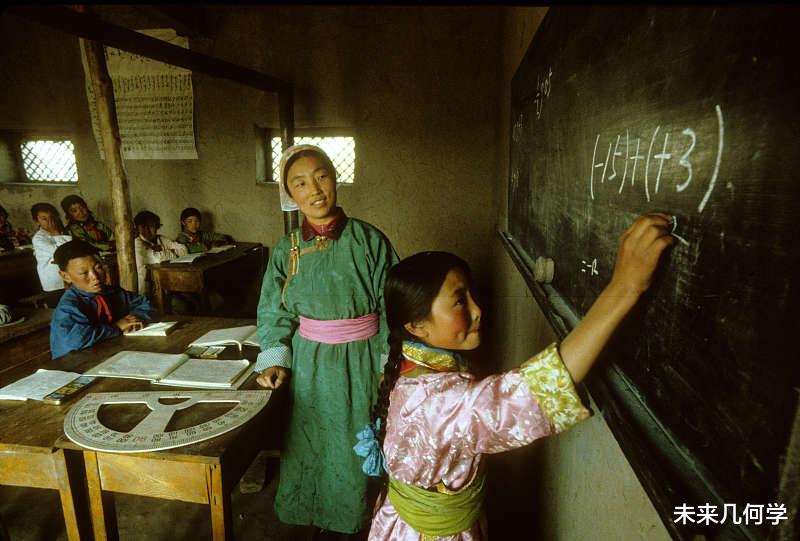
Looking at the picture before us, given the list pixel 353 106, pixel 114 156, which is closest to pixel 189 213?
pixel 114 156

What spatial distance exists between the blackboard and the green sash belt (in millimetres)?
483

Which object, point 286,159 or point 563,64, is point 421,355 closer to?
point 563,64

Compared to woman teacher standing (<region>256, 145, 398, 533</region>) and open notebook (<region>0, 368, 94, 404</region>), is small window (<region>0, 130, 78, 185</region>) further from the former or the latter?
woman teacher standing (<region>256, 145, 398, 533</region>)

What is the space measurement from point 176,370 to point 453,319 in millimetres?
1451

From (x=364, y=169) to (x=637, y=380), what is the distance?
15.6 feet

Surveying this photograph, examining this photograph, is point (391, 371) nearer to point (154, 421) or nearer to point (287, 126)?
point (154, 421)

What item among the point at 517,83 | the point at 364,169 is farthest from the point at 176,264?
the point at 517,83

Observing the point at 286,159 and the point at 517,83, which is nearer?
the point at 286,159

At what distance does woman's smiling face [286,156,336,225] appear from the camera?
1.84 meters

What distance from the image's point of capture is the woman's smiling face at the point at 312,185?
72.4 inches

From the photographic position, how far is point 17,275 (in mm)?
4914

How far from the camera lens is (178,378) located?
179cm

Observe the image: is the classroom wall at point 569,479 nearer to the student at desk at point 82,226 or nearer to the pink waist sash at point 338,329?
the pink waist sash at point 338,329

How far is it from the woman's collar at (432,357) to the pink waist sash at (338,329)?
2.68 feet
